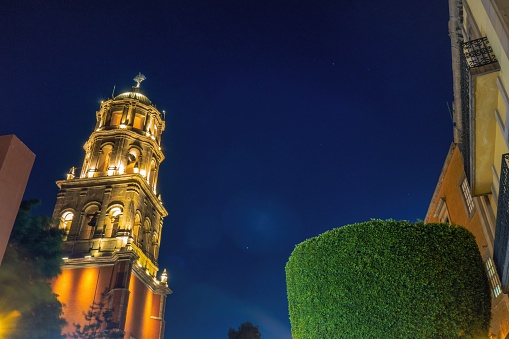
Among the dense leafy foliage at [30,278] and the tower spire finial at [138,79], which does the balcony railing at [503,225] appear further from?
the tower spire finial at [138,79]

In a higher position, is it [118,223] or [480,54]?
[118,223]

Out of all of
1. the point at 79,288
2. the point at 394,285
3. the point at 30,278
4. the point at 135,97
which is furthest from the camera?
the point at 135,97

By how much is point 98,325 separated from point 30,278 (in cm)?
1069

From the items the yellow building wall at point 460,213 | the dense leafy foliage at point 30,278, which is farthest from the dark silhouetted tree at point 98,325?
the yellow building wall at point 460,213

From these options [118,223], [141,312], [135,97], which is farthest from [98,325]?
[135,97]

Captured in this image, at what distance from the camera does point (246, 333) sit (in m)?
43.4

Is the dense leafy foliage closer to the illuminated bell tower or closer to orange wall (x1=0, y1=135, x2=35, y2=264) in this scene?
the illuminated bell tower

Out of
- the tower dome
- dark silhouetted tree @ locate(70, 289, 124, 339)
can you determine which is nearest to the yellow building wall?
dark silhouetted tree @ locate(70, 289, 124, 339)

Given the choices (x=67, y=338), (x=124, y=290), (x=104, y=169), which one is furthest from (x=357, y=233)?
(x=104, y=169)

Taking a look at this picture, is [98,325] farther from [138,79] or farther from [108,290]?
[138,79]

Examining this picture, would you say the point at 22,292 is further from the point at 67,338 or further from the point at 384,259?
the point at 384,259

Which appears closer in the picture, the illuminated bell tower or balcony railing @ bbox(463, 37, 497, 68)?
balcony railing @ bbox(463, 37, 497, 68)

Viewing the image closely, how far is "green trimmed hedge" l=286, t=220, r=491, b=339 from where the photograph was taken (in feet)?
39.9

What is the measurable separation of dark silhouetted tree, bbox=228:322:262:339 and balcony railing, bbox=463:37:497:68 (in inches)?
1441
